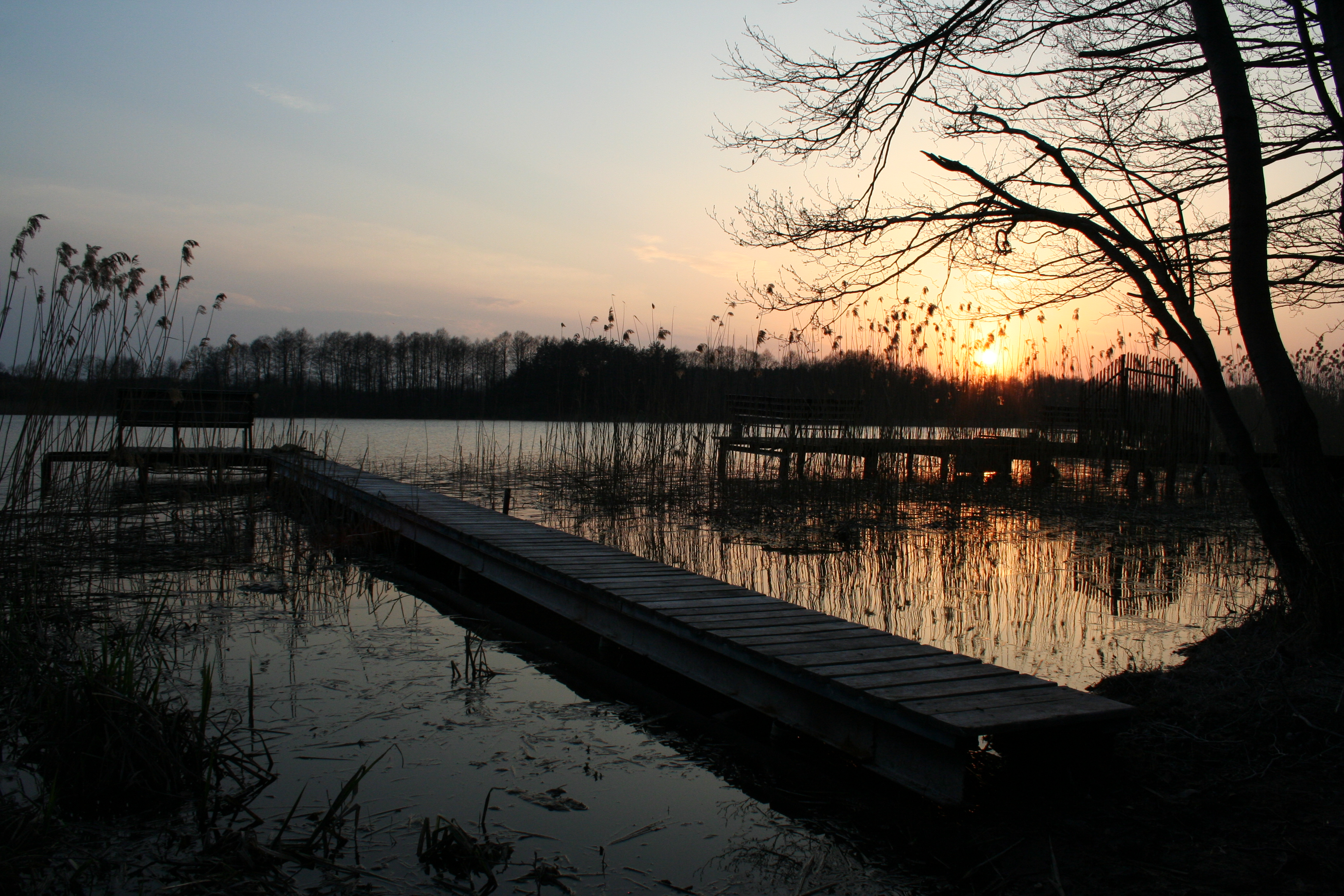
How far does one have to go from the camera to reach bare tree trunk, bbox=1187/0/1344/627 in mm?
3166

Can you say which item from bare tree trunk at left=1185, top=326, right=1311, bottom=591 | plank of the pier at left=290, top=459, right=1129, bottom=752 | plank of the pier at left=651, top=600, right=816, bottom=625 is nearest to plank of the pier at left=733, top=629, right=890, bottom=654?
plank of the pier at left=290, top=459, right=1129, bottom=752

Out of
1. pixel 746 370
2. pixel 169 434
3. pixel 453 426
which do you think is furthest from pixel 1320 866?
pixel 453 426

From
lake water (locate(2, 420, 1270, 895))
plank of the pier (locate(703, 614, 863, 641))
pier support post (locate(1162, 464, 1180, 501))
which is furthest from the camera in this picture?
pier support post (locate(1162, 464, 1180, 501))

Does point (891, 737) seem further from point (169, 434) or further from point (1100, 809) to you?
point (169, 434)

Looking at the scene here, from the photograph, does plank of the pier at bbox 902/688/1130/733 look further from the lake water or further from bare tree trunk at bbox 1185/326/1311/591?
bare tree trunk at bbox 1185/326/1311/591

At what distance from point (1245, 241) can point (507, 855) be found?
3385 millimetres

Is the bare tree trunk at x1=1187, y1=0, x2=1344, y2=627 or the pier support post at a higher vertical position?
the bare tree trunk at x1=1187, y1=0, x2=1344, y2=627

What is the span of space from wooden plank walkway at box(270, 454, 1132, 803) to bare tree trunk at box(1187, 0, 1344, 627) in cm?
150

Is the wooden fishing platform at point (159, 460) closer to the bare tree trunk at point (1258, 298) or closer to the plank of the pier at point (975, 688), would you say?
the plank of the pier at point (975, 688)

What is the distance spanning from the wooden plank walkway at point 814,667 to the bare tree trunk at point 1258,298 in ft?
4.92

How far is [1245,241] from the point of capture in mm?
3279

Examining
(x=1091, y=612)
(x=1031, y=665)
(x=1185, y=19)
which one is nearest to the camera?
(x=1031, y=665)

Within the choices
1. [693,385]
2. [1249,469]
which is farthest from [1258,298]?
[693,385]

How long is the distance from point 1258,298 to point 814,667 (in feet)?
7.54
